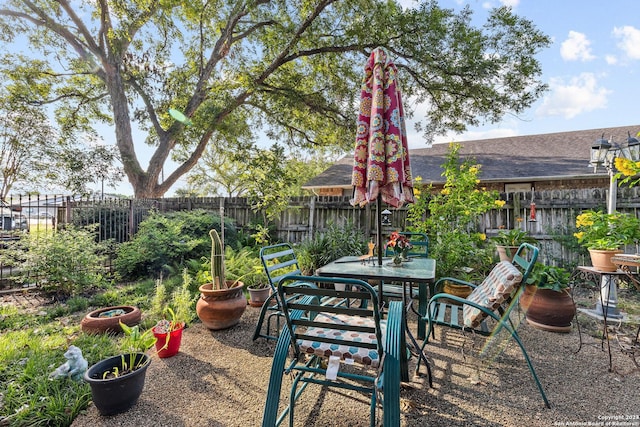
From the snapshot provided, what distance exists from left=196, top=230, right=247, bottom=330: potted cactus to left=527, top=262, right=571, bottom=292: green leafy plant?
128 inches

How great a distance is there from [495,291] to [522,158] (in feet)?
27.9

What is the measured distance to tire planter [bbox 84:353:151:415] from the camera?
5.93ft

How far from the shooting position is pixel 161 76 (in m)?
8.70

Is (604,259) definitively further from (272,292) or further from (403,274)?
(272,292)

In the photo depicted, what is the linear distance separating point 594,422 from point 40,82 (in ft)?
49.1

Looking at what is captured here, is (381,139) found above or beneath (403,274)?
above

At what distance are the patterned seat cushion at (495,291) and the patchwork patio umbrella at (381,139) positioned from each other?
0.96 metres

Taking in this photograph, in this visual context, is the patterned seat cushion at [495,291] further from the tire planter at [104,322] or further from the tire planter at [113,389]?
the tire planter at [104,322]

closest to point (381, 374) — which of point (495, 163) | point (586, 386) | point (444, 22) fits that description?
point (586, 386)

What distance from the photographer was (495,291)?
2078 millimetres

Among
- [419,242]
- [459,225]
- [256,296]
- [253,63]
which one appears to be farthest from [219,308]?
[253,63]

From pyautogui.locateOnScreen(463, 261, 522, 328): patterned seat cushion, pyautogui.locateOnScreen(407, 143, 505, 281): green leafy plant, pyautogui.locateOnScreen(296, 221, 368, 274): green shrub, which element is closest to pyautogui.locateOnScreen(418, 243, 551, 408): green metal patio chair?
pyautogui.locateOnScreen(463, 261, 522, 328): patterned seat cushion

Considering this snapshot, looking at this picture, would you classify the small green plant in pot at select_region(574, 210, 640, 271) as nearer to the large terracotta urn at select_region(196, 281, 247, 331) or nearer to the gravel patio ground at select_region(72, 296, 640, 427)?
the gravel patio ground at select_region(72, 296, 640, 427)

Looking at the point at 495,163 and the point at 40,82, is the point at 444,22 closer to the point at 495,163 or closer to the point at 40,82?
the point at 495,163
